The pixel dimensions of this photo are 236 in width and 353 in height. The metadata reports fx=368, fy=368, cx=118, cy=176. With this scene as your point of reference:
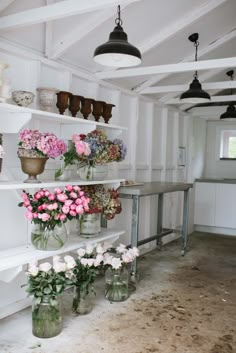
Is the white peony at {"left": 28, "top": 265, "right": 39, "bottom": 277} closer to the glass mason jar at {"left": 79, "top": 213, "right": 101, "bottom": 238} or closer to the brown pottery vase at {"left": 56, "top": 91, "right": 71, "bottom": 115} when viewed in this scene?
the glass mason jar at {"left": 79, "top": 213, "right": 101, "bottom": 238}

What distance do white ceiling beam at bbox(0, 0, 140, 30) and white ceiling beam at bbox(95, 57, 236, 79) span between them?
142 cm

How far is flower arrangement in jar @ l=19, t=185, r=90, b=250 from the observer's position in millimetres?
2793

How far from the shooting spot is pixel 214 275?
4.42 meters

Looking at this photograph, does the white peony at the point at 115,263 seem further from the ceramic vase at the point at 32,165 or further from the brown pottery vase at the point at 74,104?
the brown pottery vase at the point at 74,104

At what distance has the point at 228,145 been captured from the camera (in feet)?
26.0

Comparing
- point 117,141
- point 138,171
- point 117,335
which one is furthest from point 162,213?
point 117,335

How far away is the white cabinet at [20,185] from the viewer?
2746mm

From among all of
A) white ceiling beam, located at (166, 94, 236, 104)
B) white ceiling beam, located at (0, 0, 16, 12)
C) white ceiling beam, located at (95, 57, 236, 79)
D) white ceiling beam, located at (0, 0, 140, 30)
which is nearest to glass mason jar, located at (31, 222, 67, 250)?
white ceiling beam, located at (0, 0, 140, 30)

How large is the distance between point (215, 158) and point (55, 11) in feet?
19.8

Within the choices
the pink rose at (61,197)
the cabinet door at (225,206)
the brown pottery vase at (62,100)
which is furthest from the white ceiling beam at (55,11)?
the cabinet door at (225,206)

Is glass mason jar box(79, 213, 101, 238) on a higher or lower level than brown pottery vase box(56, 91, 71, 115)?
lower

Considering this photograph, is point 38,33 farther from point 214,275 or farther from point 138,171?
point 214,275

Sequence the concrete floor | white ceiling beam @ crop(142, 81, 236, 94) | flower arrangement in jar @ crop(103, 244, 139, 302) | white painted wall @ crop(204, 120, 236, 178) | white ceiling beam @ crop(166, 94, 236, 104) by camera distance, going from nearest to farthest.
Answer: the concrete floor < flower arrangement in jar @ crop(103, 244, 139, 302) < white ceiling beam @ crop(142, 81, 236, 94) < white ceiling beam @ crop(166, 94, 236, 104) < white painted wall @ crop(204, 120, 236, 178)

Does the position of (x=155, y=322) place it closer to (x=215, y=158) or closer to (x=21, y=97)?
(x=21, y=97)
